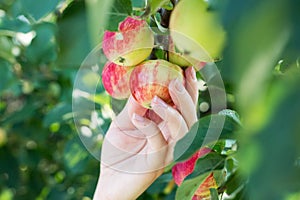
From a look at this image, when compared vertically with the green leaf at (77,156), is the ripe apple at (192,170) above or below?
above

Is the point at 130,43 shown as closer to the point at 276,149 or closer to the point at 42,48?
the point at 276,149

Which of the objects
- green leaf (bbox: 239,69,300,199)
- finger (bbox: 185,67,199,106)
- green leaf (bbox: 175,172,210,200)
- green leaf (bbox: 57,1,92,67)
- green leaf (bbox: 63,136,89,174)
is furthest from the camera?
green leaf (bbox: 63,136,89,174)

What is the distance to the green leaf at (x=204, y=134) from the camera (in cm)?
65

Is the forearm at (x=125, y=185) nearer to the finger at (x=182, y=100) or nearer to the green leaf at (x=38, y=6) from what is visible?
the finger at (x=182, y=100)

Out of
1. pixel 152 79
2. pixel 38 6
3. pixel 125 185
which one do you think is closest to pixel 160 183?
pixel 125 185

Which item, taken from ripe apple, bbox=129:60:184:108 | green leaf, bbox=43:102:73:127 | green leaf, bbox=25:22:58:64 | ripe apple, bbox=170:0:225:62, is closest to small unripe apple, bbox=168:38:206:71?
ripe apple, bbox=129:60:184:108

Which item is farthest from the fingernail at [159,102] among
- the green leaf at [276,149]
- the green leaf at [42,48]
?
the green leaf at [42,48]

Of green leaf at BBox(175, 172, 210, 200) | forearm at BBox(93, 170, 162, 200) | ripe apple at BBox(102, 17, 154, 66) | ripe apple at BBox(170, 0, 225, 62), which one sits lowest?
forearm at BBox(93, 170, 162, 200)

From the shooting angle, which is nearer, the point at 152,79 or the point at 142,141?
the point at 152,79

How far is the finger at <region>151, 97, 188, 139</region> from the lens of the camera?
897 mm

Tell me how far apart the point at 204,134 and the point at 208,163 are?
0.34ft

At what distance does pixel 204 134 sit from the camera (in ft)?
2.34

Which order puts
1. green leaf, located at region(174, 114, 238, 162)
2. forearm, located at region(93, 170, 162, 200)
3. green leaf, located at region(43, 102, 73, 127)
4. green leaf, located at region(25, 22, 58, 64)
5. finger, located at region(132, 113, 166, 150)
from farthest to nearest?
green leaf, located at region(43, 102, 73, 127)
green leaf, located at region(25, 22, 58, 64)
forearm, located at region(93, 170, 162, 200)
finger, located at region(132, 113, 166, 150)
green leaf, located at region(174, 114, 238, 162)

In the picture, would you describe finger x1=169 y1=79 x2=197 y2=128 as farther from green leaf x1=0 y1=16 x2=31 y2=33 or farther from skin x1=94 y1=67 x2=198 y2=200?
green leaf x1=0 y1=16 x2=31 y2=33
